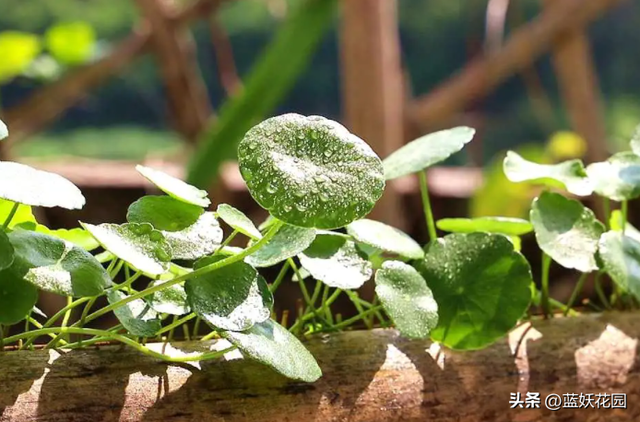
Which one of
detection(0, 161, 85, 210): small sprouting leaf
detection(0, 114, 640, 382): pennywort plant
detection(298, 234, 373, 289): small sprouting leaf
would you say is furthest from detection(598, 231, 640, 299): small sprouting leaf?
detection(0, 161, 85, 210): small sprouting leaf

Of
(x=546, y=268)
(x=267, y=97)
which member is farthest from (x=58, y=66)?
(x=546, y=268)

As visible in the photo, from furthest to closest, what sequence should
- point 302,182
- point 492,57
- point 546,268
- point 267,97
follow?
point 492,57 → point 267,97 → point 546,268 → point 302,182

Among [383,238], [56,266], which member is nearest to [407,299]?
[383,238]

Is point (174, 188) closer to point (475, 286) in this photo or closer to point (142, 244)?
point (142, 244)

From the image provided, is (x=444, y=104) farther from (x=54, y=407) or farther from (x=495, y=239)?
(x=54, y=407)

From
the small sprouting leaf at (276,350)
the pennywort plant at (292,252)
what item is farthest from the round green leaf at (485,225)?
the small sprouting leaf at (276,350)

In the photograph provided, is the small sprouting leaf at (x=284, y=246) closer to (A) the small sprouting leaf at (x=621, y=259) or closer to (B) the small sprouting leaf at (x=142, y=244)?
(B) the small sprouting leaf at (x=142, y=244)
